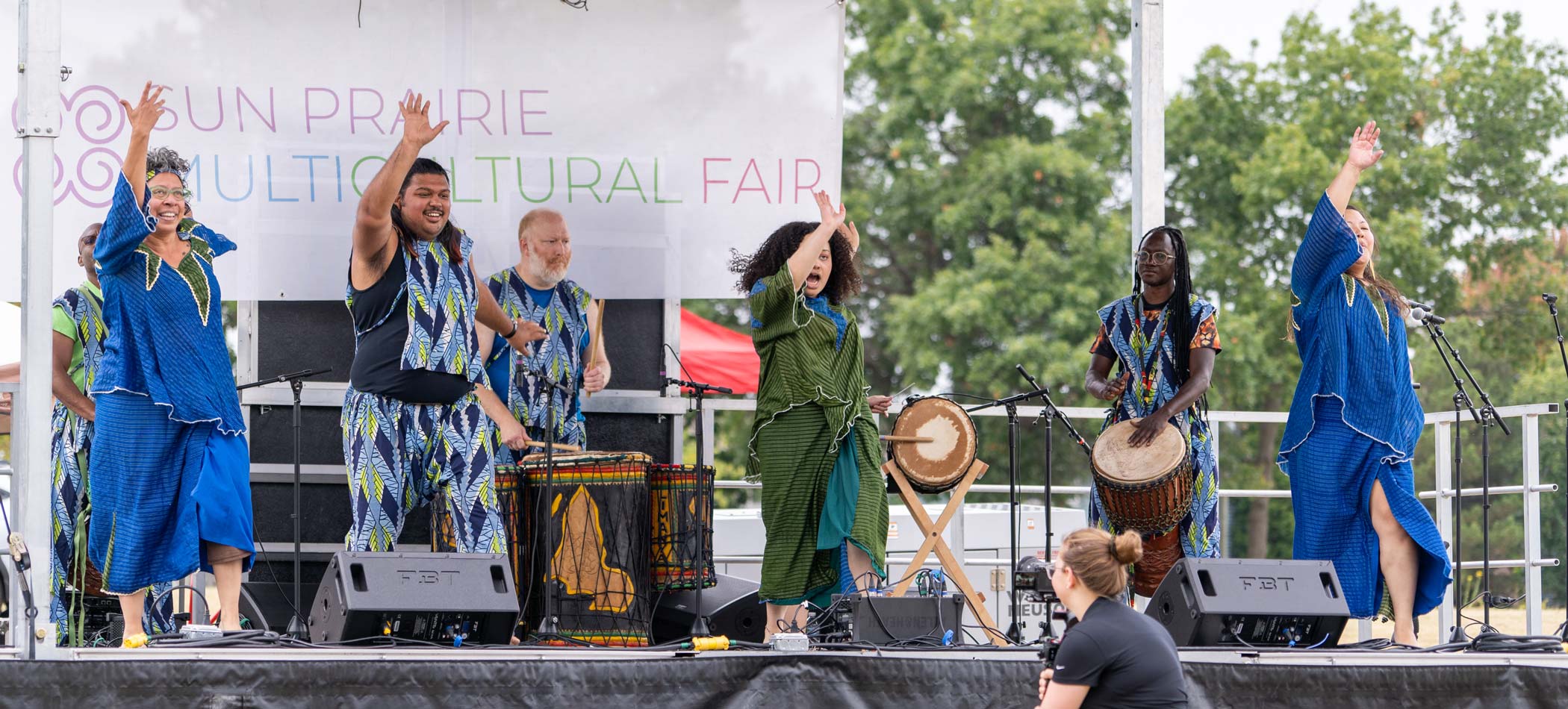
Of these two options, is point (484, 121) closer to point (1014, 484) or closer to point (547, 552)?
point (547, 552)

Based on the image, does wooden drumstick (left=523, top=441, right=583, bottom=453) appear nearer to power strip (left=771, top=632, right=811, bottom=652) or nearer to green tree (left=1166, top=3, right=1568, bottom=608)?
power strip (left=771, top=632, right=811, bottom=652)

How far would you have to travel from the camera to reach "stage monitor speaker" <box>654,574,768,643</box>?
775 centimetres

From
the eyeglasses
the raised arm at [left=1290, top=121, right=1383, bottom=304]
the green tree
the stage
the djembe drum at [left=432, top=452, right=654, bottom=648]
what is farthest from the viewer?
the green tree

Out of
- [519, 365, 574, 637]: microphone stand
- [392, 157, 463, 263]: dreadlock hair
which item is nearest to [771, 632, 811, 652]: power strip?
[519, 365, 574, 637]: microphone stand

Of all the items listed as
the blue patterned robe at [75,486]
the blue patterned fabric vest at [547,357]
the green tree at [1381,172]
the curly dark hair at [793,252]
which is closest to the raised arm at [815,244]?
the curly dark hair at [793,252]

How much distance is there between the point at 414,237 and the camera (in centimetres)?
679

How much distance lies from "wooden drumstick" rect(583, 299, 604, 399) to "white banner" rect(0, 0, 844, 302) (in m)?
0.12

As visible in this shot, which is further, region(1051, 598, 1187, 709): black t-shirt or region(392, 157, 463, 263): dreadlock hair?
region(392, 157, 463, 263): dreadlock hair

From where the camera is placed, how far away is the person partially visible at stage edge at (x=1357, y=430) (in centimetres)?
687

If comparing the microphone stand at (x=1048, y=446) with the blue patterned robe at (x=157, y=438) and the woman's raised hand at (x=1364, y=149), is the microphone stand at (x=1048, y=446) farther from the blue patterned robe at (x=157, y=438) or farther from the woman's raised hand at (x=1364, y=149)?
the blue patterned robe at (x=157, y=438)

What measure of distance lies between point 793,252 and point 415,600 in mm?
2316

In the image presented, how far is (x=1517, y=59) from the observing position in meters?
21.4

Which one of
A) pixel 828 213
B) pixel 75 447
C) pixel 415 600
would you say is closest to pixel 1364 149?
pixel 828 213

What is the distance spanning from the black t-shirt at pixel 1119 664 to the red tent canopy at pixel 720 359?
6690mm
